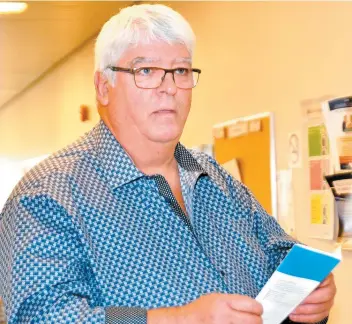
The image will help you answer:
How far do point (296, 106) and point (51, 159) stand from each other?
67.1 inches

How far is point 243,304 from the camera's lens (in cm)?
118

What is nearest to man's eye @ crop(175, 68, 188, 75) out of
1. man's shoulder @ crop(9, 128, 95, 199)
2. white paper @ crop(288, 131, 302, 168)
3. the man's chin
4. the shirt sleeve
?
the man's chin

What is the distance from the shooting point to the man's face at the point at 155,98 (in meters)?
1.44

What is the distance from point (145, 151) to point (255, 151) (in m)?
1.81

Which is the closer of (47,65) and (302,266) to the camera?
(302,266)

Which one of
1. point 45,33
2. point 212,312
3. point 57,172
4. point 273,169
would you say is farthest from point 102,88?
point 45,33

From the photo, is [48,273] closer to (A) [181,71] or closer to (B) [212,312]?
(B) [212,312]

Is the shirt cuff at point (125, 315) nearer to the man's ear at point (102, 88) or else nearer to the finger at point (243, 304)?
the finger at point (243, 304)

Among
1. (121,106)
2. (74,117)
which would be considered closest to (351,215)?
(121,106)

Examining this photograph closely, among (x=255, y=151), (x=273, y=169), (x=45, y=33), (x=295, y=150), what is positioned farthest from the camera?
(x=45, y=33)

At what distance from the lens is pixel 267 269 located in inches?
60.1

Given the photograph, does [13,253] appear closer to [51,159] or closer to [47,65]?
[51,159]

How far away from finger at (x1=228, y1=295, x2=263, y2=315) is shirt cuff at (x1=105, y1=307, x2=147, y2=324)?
5.7 inches

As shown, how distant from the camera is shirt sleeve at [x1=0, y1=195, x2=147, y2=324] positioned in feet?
3.84
